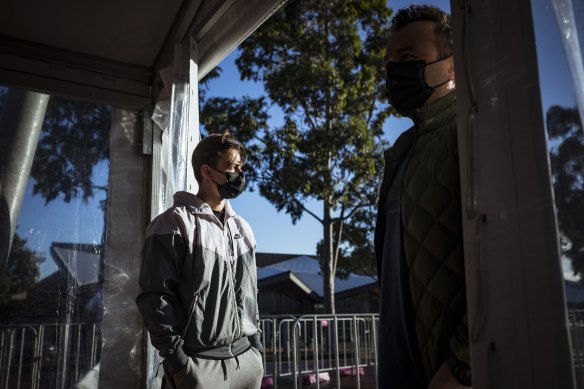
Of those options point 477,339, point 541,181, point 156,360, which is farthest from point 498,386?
point 156,360

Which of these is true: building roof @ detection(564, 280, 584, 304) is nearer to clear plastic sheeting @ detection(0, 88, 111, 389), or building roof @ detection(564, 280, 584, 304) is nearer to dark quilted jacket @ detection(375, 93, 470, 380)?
dark quilted jacket @ detection(375, 93, 470, 380)

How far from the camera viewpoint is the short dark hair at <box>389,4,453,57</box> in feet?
4.44

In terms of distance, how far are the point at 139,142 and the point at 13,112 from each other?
82cm

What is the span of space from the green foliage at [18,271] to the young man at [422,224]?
8.62 feet

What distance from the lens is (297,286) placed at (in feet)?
51.4

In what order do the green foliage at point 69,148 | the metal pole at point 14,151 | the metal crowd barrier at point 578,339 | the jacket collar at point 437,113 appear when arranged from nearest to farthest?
the metal crowd barrier at point 578,339, the jacket collar at point 437,113, the metal pole at point 14,151, the green foliage at point 69,148

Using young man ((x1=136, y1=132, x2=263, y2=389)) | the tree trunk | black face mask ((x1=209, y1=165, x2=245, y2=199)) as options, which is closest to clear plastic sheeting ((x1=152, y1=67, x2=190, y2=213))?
black face mask ((x1=209, y1=165, x2=245, y2=199))

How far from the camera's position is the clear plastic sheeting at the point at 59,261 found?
313cm

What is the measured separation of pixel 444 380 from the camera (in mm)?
1035

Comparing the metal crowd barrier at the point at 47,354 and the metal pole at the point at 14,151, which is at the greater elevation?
the metal pole at the point at 14,151

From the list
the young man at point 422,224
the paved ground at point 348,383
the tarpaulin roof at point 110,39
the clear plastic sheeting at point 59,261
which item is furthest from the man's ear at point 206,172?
the paved ground at point 348,383

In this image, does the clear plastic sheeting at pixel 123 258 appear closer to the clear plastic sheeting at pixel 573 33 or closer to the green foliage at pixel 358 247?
the clear plastic sheeting at pixel 573 33

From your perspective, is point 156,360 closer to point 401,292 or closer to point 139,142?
point 139,142

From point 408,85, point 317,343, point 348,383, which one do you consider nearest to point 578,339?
point 408,85
